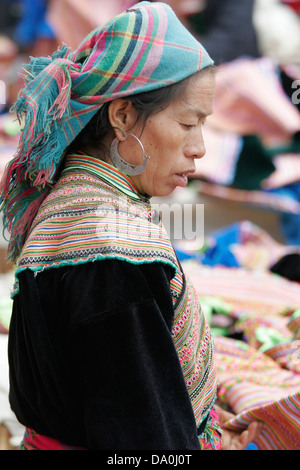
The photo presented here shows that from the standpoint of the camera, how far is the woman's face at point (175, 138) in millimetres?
1135

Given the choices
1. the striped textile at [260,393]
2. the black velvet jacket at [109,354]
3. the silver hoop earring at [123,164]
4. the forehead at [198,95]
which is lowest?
the striped textile at [260,393]

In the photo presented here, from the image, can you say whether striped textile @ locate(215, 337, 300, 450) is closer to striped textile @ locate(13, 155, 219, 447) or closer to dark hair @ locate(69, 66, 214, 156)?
striped textile @ locate(13, 155, 219, 447)

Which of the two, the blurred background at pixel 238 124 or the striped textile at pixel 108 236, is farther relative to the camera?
the blurred background at pixel 238 124

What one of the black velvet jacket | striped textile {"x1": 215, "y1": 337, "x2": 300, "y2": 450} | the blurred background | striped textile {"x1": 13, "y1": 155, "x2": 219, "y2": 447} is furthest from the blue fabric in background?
the black velvet jacket

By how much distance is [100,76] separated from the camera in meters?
1.10

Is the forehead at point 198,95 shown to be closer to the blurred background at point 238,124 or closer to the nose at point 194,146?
the nose at point 194,146

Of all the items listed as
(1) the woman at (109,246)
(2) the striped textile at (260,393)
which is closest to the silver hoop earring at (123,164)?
(1) the woman at (109,246)

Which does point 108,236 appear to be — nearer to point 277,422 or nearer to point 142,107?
point 142,107

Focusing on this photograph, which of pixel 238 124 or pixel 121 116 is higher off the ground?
pixel 121 116

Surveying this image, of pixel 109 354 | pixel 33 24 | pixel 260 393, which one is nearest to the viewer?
pixel 109 354

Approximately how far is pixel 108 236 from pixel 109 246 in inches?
0.8

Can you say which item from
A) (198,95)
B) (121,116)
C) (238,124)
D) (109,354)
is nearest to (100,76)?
(121,116)

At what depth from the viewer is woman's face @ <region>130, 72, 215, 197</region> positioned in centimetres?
113

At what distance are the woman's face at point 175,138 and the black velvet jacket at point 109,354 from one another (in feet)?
0.70
